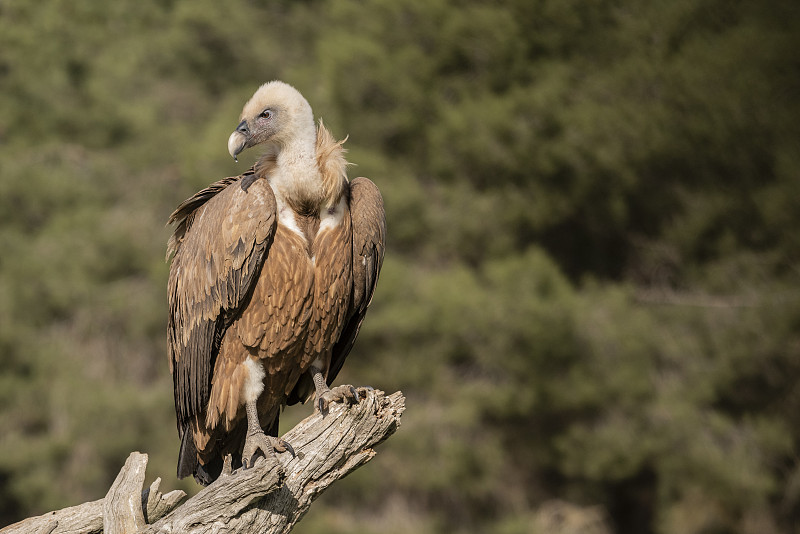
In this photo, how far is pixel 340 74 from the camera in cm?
1246

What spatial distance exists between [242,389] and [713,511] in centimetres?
994

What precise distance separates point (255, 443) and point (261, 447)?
0.19 feet

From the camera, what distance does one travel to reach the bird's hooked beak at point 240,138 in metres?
4.33

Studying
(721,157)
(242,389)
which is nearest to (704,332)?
(721,157)

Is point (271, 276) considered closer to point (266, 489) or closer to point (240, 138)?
point (240, 138)

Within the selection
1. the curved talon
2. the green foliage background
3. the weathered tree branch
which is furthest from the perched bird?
the green foliage background

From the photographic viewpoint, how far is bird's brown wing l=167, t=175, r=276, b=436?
427cm

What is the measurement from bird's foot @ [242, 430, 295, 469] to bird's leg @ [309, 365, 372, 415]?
220 millimetres

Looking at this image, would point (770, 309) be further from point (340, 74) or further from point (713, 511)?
point (340, 74)

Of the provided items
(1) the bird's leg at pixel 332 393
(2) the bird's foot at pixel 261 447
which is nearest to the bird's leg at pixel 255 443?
(2) the bird's foot at pixel 261 447

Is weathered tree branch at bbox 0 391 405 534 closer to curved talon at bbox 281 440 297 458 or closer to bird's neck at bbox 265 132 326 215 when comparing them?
curved talon at bbox 281 440 297 458

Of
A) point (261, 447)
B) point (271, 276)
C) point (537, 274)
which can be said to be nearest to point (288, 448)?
point (261, 447)

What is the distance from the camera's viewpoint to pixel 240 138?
4395 millimetres

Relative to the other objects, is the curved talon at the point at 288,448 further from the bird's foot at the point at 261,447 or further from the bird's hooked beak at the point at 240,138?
the bird's hooked beak at the point at 240,138
